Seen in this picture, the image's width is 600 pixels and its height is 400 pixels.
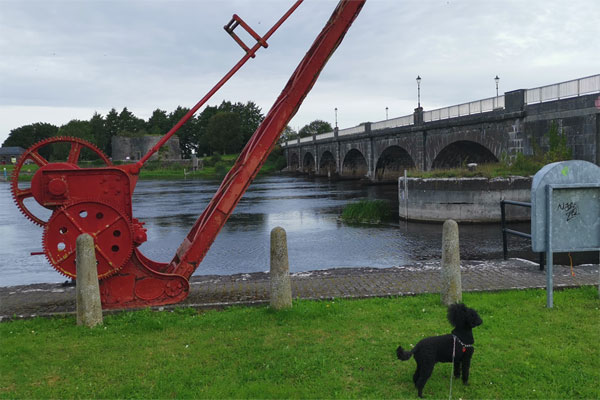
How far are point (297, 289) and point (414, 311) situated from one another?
2.36 metres

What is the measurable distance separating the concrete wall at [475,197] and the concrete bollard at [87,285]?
60.2 ft

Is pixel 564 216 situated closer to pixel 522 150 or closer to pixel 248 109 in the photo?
pixel 522 150

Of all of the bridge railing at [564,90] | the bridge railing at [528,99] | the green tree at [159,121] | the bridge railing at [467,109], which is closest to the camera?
the bridge railing at [564,90]

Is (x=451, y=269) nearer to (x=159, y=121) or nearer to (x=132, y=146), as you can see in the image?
(x=132, y=146)

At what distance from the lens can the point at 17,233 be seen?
2362 centimetres

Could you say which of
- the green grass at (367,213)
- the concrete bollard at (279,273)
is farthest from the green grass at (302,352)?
the green grass at (367,213)

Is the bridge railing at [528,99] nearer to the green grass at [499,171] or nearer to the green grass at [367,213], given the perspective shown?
the green grass at [499,171]

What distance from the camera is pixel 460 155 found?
34.9 m

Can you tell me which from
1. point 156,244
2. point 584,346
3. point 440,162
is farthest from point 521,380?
point 440,162

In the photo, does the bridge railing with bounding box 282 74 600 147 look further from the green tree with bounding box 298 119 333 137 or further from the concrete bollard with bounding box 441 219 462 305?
the green tree with bounding box 298 119 333 137

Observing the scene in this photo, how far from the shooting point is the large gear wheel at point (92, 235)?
6.93m

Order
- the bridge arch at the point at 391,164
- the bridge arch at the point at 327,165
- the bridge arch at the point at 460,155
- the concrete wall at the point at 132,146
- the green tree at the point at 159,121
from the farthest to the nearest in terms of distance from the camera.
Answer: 1. the green tree at the point at 159,121
2. the concrete wall at the point at 132,146
3. the bridge arch at the point at 327,165
4. the bridge arch at the point at 391,164
5. the bridge arch at the point at 460,155

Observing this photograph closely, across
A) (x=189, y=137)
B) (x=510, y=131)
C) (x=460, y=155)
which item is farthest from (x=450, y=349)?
(x=189, y=137)

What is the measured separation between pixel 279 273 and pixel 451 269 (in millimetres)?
2383
